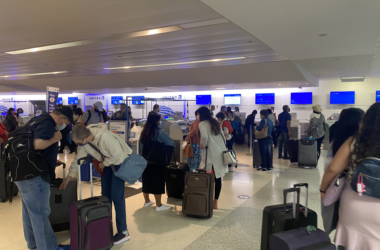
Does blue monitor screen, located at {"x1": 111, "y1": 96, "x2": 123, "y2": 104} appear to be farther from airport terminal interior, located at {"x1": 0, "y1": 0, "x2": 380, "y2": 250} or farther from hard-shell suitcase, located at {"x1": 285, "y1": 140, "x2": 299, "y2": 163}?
hard-shell suitcase, located at {"x1": 285, "y1": 140, "x2": 299, "y2": 163}

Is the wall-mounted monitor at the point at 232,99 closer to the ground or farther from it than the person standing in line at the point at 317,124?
farther from it

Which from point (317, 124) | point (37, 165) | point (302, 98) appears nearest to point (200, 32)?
point (37, 165)

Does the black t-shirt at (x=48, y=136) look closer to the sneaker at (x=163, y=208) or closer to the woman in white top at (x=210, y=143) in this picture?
the sneaker at (x=163, y=208)

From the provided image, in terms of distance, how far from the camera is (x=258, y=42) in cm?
563

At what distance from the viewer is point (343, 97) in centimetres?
1343

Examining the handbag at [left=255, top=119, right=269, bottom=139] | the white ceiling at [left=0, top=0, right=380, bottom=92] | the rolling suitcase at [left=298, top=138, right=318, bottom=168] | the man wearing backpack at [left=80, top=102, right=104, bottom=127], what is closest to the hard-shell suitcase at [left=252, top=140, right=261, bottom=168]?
the handbag at [left=255, top=119, right=269, bottom=139]

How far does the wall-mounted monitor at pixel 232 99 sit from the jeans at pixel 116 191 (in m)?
13.7

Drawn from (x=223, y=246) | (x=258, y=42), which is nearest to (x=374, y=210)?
(x=223, y=246)

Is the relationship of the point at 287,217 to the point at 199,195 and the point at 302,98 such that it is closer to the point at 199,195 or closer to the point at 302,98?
the point at 199,195

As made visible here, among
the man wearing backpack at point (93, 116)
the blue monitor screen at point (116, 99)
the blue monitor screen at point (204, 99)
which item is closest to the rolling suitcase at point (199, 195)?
the man wearing backpack at point (93, 116)

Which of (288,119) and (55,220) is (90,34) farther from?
(288,119)

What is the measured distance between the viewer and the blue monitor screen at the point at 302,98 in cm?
1438

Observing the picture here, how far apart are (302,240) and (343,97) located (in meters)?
13.2

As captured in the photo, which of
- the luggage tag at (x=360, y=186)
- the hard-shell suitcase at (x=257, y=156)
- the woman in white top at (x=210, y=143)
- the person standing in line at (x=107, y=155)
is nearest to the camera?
the luggage tag at (x=360, y=186)
